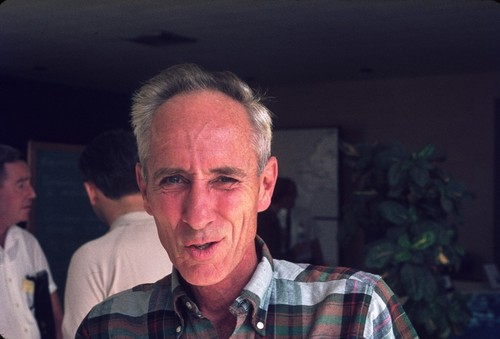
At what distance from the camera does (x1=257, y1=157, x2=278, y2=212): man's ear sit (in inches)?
51.3

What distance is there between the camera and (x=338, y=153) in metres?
8.15

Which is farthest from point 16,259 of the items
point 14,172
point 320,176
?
point 320,176

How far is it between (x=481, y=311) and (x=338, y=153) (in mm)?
2950

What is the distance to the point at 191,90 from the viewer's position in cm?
124

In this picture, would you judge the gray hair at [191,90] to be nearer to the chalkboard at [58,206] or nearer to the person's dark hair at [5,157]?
the person's dark hair at [5,157]

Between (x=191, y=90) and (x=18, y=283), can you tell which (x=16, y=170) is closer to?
(x=18, y=283)

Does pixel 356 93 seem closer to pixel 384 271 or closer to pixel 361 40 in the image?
pixel 361 40

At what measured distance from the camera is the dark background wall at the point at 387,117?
7.34m

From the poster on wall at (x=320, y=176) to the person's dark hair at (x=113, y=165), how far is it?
18.1 feet

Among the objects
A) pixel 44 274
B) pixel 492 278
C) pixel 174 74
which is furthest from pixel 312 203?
pixel 174 74

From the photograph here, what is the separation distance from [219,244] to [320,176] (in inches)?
278

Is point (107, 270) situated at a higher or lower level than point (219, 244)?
lower

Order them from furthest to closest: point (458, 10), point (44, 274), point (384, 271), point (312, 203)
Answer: point (312, 203) < point (384, 271) < point (458, 10) < point (44, 274)

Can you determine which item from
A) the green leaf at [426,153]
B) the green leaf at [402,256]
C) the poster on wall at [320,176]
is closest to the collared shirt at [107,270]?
the green leaf at [402,256]
